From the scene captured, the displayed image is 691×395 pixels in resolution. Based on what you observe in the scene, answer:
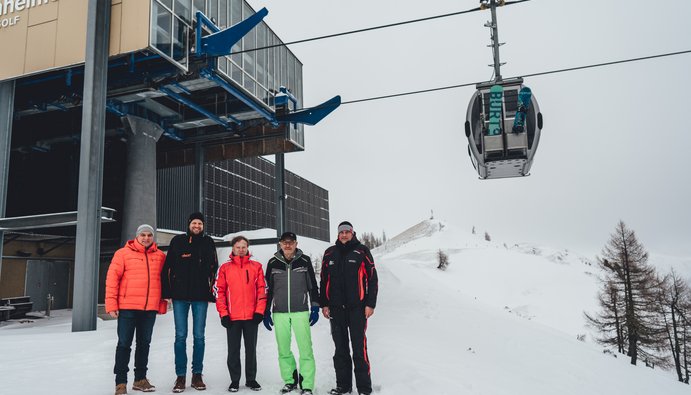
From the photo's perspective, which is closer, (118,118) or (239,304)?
(239,304)

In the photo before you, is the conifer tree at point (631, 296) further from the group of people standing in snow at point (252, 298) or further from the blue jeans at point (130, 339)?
the blue jeans at point (130, 339)

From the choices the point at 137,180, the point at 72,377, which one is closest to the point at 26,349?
the point at 72,377

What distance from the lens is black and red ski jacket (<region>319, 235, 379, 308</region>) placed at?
5.30m

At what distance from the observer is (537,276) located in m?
61.4

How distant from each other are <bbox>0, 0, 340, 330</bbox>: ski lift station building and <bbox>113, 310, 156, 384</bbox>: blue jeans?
273 inches

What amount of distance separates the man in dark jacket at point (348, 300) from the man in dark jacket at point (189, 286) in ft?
4.53

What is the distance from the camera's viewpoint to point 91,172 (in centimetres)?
1347

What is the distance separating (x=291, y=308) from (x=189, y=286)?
1.18 metres

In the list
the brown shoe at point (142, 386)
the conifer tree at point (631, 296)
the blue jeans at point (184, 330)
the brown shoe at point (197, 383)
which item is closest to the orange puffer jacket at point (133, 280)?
the blue jeans at point (184, 330)

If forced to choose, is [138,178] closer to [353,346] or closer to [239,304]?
[239,304]

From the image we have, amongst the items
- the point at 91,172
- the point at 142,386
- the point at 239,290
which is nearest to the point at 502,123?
the point at 239,290

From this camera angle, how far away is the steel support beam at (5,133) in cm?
1531

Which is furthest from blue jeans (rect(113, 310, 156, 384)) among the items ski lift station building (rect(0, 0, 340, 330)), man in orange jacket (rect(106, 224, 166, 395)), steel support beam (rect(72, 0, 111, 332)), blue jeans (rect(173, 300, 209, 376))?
steel support beam (rect(72, 0, 111, 332))

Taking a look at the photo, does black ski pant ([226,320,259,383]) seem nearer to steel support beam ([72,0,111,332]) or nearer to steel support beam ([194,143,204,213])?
steel support beam ([72,0,111,332])
